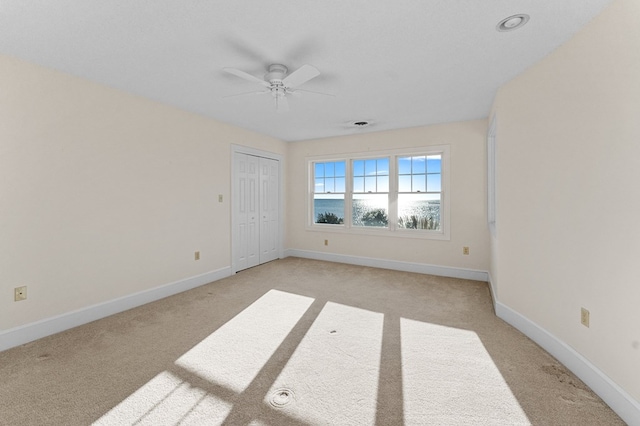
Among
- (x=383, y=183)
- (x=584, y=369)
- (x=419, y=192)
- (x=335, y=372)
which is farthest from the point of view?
(x=383, y=183)

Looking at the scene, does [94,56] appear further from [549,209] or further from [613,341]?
[613,341]

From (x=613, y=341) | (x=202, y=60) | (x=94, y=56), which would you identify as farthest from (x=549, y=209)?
(x=94, y=56)

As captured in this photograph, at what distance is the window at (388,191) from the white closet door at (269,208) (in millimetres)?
744

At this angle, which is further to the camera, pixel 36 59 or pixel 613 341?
pixel 36 59

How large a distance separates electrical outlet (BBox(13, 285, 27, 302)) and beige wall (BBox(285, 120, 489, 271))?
411 centimetres

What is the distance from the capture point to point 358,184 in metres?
5.33

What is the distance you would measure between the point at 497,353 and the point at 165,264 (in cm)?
373

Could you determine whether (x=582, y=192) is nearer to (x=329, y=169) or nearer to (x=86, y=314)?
(x=329, y=169)

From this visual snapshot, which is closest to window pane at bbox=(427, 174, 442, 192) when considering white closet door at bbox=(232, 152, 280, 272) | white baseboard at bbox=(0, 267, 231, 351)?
white closet door at bbox=(232, 152, 280, 272)

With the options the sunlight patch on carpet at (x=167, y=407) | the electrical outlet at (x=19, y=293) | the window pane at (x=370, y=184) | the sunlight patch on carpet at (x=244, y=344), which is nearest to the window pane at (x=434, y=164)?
the window pane at (x=370, y=184)

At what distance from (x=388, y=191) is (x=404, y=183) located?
30 cm

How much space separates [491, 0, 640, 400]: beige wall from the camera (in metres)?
1.62

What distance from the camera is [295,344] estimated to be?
2.41m

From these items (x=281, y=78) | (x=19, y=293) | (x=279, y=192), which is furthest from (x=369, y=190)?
(x=19, y=293)
